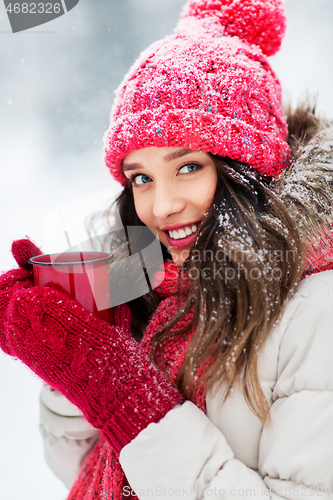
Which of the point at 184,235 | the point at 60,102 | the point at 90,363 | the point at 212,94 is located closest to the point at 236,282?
the point at 184,235

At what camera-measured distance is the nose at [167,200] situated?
81cm

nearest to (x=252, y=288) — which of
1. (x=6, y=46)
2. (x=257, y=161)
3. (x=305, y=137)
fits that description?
(x=257, y=161)

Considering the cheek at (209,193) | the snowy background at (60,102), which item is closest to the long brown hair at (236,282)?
the cheek at (209,193)

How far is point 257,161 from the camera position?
31.9 inches

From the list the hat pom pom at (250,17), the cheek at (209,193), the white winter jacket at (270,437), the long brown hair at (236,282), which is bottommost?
the white winter jacket at (270,437)

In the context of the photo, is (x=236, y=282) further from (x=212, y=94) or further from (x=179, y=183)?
(x=212, y=94)

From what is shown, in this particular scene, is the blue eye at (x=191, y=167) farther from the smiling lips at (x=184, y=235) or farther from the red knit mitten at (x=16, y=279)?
the red knit mitten at (x=16, y=279)

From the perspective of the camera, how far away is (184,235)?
0.88m

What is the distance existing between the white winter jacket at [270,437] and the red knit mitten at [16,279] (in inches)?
16.6

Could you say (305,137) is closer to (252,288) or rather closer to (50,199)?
(252,288)

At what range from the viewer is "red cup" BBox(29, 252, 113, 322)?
681 mm

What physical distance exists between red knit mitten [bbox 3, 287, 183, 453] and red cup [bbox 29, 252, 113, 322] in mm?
22

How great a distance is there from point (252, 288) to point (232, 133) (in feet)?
1.21

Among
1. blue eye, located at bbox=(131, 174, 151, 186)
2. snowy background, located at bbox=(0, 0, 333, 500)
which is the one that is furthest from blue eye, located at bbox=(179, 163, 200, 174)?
snowy background, located at bbox=(0, 0, 333, 500)
